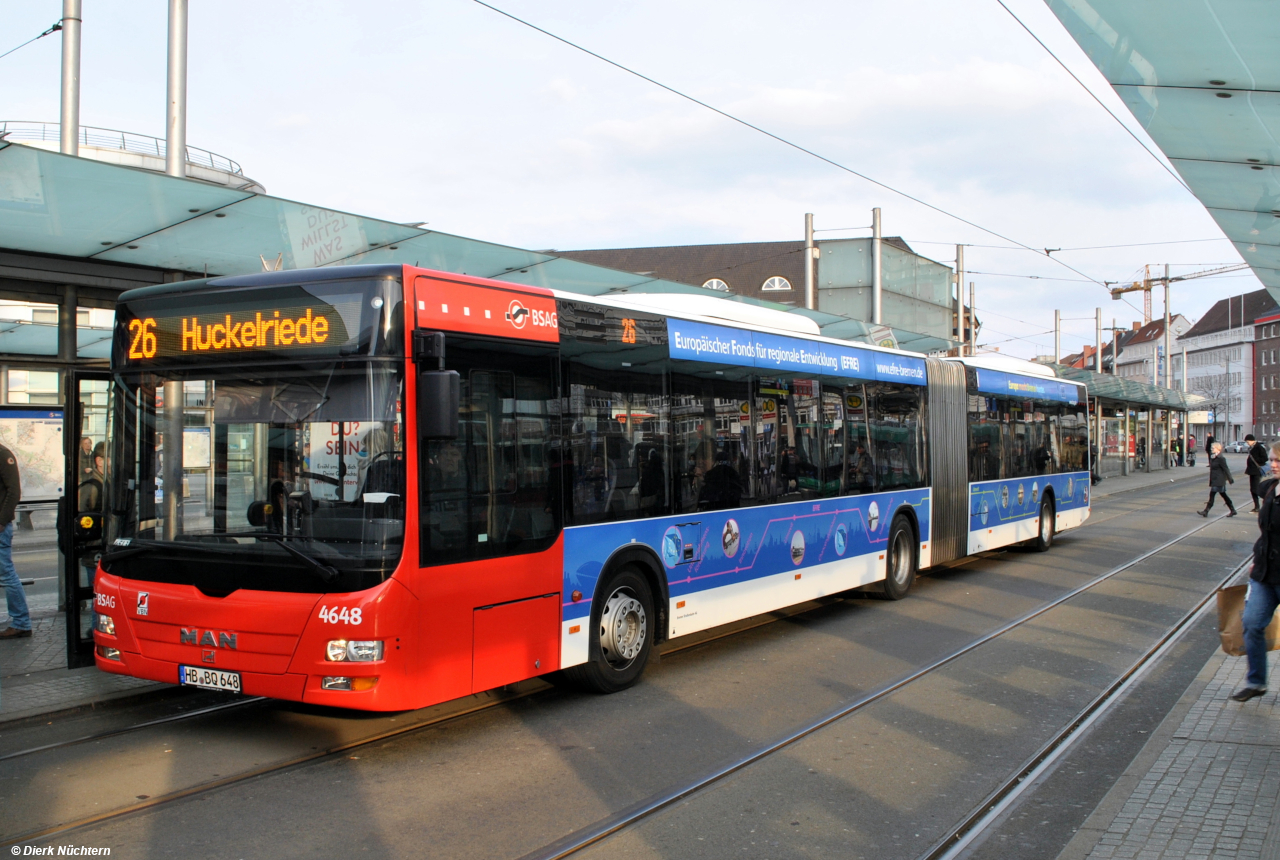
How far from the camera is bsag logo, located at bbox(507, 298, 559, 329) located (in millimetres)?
6629

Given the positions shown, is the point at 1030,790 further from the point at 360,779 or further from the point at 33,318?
the point at 33,318

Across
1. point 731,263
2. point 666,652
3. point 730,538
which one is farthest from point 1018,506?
point 731,263

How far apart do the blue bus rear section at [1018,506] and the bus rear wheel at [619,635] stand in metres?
8.07

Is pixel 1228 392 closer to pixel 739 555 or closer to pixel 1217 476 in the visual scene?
pixel 1217 476

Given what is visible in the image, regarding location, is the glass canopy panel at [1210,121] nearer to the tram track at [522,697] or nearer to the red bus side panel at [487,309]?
the red bus side panel at [487,309]

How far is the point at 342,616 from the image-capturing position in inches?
216

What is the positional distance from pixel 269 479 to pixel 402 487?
820 millimetres

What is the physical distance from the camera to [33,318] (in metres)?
11.2

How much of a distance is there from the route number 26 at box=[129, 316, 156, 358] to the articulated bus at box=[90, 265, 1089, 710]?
0.01m

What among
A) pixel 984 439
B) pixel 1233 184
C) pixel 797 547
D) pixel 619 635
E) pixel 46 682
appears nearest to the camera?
pixel 46 682

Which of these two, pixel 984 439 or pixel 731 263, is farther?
pixel 731 263

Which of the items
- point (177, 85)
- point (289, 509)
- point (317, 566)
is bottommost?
point (317, 566)

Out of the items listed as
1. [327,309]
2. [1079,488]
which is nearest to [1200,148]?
[327,309]

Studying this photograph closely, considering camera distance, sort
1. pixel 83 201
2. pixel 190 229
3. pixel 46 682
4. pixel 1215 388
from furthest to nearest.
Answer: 1. pixel 1215 388
2. pixel 190 229
3. pixel 83 201
4. pixel 46 682
